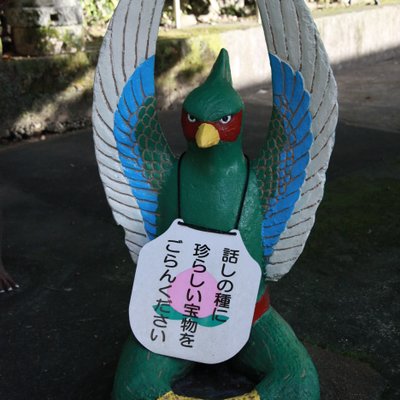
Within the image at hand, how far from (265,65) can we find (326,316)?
19.6 ft

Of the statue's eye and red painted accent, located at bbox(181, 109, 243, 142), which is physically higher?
the statue's eye

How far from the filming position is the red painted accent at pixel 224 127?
2311 mm

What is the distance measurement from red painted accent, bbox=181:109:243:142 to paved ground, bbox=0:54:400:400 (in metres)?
1.20

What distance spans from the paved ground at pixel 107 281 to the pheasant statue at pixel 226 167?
1.67ft

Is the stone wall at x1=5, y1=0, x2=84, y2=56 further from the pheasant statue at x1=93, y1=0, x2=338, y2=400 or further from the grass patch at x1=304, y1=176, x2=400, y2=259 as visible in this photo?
the pheasant statue at x1=93, y1=0, x2=338, y2=400

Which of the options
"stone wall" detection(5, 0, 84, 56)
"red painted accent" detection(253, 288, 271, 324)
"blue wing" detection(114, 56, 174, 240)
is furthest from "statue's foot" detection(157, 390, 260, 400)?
"stone wall" detection(5, 0, 84, 56)

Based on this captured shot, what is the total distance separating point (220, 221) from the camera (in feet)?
7.88

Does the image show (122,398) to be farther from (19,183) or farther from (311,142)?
(19,183)

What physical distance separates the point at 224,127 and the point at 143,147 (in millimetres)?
384

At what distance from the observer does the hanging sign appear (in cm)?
238


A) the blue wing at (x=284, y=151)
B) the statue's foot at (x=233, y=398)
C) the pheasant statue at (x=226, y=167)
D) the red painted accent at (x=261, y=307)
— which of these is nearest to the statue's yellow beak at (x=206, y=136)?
the pheasant statue at (x=226, y=167)

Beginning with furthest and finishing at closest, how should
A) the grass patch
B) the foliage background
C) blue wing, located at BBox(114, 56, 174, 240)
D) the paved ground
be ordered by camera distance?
the foliage background, the grass patch, the paved ground, blue wing, located at BBox(114, 56, 174, 240)

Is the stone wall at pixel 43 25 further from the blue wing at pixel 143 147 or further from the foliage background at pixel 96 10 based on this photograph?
the blue wing at pixel 143 147

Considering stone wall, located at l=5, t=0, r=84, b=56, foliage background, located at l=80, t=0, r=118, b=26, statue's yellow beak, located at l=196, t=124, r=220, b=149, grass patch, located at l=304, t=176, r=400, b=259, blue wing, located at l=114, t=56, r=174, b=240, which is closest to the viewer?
statue's yellow beak, located at l=196, t=124, r=220, b=149
